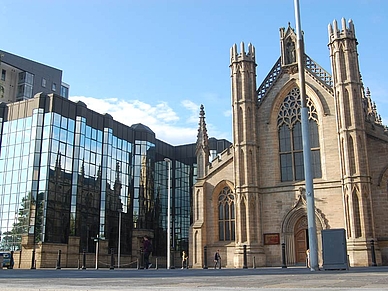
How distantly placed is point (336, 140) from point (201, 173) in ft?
36.3

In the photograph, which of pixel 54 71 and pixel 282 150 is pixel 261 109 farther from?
pixel 54 71

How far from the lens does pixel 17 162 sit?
167 feet

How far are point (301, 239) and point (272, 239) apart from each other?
2.34 meters

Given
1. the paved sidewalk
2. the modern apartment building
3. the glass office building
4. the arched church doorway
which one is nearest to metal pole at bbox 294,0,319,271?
the paved sidewalk

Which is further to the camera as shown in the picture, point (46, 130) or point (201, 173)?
point (46, 130)

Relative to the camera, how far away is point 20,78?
251 feet

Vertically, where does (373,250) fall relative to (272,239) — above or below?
below

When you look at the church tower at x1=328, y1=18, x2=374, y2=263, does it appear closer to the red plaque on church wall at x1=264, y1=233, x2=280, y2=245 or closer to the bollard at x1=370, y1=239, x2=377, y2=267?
the bollard at x1=370, y1=239, x2=377, y2=267

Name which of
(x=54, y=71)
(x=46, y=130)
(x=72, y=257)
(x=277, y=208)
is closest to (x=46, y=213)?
(x=72, y=257)

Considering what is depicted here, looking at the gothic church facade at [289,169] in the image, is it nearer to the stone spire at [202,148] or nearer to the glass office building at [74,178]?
the stone spire at [202,148]

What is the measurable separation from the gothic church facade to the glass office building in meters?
17.7

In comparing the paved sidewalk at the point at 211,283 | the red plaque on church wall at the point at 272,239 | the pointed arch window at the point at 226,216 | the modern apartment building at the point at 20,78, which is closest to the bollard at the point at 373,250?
the red plaque on church wall at the point at 272,239

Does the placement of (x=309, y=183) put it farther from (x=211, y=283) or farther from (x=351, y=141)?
(x=351, y=141)

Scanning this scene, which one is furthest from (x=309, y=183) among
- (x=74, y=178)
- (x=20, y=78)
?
(x=20, y=78)
